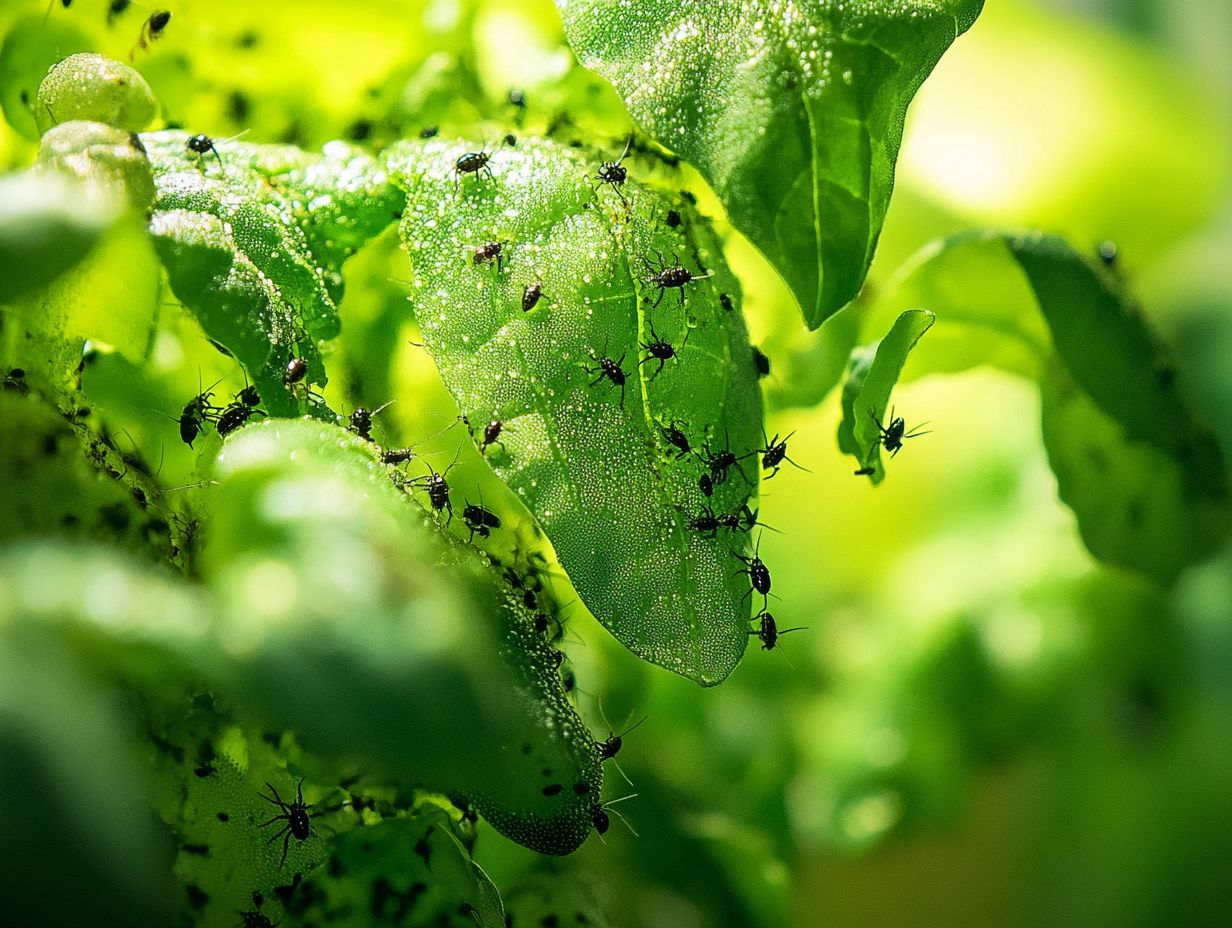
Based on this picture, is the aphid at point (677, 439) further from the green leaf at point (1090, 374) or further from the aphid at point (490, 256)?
the green leaf at point (1090, 374)

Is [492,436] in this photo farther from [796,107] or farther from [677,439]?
[796,107]

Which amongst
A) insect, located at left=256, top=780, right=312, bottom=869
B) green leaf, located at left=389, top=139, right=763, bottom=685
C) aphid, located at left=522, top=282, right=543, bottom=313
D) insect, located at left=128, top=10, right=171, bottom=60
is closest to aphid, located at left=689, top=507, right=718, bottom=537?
green leaf, located at left=389, top=139, right=763, bottom=685

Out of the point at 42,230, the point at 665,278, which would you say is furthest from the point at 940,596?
the point at 42,230

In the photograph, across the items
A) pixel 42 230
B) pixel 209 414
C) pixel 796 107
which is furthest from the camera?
pixel 209 414

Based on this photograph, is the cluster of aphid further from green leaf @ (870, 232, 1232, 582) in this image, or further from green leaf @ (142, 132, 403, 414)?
green leaf @ (870, 232, 1232, 582)

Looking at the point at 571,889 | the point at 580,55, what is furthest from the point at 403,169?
the point at 571,889

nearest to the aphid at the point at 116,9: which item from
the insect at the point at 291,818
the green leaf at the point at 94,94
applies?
the green leaf at the point at 94,94
